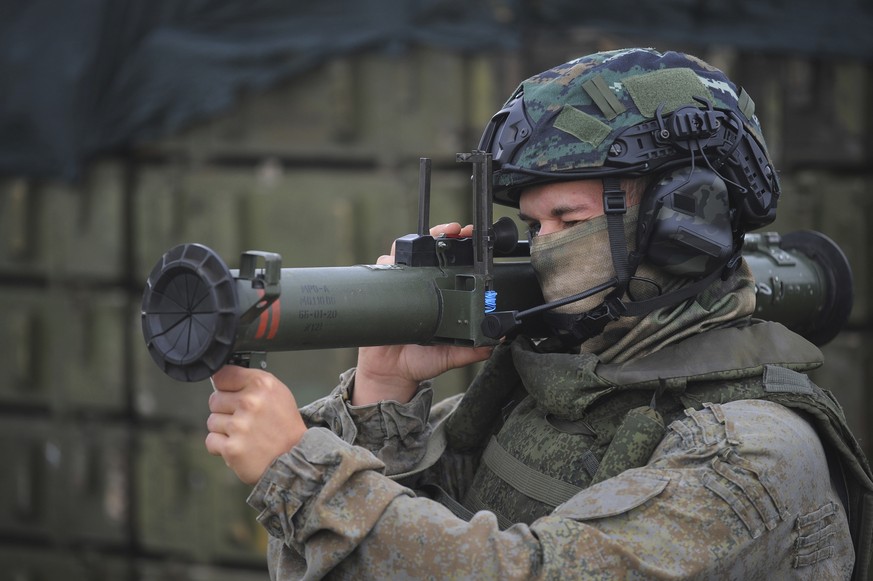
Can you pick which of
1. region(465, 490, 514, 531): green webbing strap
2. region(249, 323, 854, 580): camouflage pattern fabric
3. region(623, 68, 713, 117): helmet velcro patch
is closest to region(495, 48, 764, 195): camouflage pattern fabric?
region(623, 68, 713, 117): helmet velcro patch

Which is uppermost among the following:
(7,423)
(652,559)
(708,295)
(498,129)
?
(498,129)

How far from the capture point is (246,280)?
6.79 feet

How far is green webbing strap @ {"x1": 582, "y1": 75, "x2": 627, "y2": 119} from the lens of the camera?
243 cm

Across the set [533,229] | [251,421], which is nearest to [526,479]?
[533,229]

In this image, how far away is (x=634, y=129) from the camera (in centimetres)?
240

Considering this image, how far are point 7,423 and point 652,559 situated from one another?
14.1 ft

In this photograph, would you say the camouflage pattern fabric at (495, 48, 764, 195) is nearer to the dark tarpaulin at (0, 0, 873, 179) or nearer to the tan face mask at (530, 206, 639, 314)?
the tan face mask at (530, 206, 639, 314)

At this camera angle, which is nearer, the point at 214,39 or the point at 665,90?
the point at 665,90

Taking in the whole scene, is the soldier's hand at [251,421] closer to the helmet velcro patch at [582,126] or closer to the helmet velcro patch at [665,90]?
the helmet velcro patch at [582,126]

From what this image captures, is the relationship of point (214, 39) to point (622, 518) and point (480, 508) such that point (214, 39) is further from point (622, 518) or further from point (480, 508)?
point (622, 518)

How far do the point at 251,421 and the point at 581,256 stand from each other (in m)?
0.74

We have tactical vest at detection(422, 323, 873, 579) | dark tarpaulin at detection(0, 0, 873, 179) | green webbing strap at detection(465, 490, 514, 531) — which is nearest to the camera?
tactical vest at detection(422, 323, 873, 579)

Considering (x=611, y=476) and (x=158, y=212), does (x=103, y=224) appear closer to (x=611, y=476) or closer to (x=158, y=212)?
(x=158, y=212)

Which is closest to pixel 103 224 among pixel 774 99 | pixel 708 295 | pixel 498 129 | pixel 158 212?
pixel 158 212
